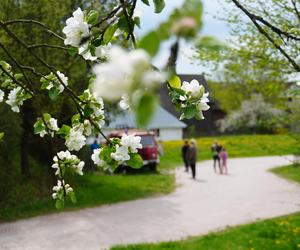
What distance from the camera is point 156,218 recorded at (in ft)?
38.0

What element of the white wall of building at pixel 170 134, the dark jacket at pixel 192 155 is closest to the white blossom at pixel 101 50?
the dark jacket at pixel 192 155

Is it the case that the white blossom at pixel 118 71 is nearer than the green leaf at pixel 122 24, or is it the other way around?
the white blossom at pixel 118 71

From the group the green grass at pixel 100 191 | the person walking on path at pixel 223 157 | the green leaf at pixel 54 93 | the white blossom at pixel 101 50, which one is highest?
the white blossom at pixel 101 50

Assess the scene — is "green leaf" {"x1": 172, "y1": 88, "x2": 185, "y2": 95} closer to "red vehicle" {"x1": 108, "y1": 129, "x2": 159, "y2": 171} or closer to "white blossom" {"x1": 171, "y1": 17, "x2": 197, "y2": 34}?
"white blossom" {"x1": 171, "y1": 17, "x2": 197, "y2": 34}

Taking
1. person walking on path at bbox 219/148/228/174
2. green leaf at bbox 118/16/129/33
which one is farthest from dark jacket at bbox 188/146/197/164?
green leaf at bbox 118/16/129/33

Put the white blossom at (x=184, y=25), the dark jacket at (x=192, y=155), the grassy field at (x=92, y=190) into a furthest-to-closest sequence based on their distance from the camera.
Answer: the dark jacket at (x=192, y=155) → the grassy field at (x=92, y=190) → the white blossom at (x=184, y=25)

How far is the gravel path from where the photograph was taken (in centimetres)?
957

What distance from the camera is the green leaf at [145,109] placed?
3.21ft

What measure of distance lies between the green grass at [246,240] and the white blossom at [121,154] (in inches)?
232

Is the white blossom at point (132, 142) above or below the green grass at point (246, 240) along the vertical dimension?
above

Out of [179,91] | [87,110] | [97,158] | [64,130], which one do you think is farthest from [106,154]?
[179,91]

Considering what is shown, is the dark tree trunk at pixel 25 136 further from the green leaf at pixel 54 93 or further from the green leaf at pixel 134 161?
the green leaf at pixel 134 161

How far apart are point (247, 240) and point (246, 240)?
0.03 m

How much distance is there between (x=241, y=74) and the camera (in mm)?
11875
